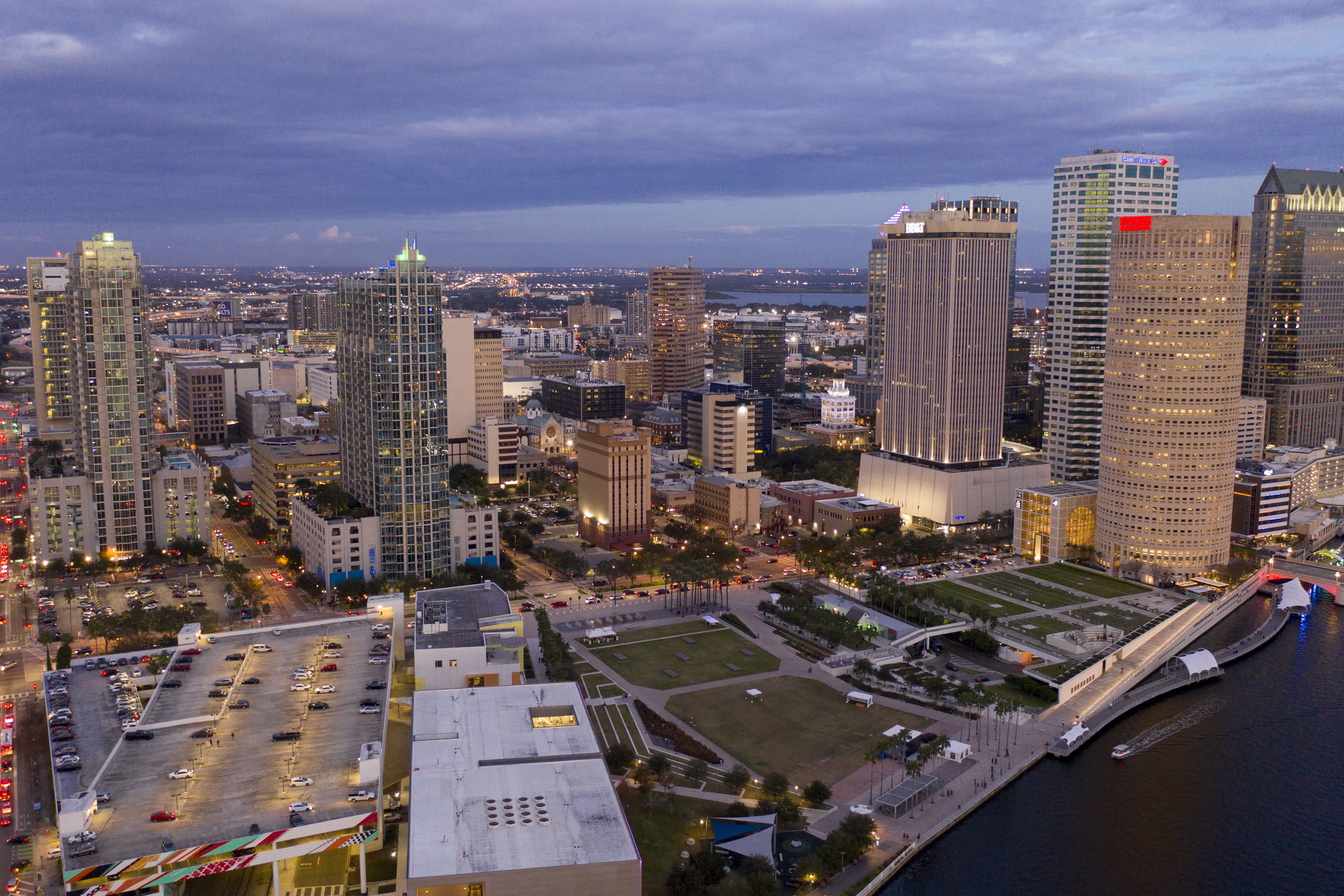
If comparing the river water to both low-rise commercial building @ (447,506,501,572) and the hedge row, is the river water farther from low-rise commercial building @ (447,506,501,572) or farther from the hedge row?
low-rise commercial building @ (447,506,501,572)

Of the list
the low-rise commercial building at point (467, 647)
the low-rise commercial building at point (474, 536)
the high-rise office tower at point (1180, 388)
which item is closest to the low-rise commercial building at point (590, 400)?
the low-rise commercial building at point (474, 536)

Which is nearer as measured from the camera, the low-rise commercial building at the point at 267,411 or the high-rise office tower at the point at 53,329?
the high-rise office tower at the point at 53,329

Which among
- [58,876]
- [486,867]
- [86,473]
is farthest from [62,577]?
[486,867]

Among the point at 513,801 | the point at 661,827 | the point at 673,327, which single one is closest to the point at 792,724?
the point at 661,827

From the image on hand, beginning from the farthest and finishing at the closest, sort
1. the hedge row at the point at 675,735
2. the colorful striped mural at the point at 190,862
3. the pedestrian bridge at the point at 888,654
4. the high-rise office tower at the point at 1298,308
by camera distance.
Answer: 1. the high-rise office tower at the point at 1298,308
2. the pedestrian bridge at the point at 888,654
3. the hedge row at the point at 675,735
4. the colorful striped mural at the point at 190,862

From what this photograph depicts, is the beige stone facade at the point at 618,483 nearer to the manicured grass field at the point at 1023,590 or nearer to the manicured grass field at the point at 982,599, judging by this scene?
the manicured grass field at the point at 982,599

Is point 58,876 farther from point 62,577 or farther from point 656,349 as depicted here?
point 656,349

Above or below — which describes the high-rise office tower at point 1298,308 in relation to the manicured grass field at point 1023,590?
above
